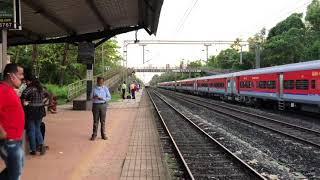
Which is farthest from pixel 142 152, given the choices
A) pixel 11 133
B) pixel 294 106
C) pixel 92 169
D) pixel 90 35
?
pixel 294 106

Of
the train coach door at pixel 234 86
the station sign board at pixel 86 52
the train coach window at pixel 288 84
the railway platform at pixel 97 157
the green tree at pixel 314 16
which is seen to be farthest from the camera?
the green tree at pixel 314 16

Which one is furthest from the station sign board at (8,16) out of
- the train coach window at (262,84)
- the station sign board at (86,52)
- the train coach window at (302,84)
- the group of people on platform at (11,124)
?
the train coach window at (262,84)

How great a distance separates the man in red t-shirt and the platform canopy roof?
9.74 m

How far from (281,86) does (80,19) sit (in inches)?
465

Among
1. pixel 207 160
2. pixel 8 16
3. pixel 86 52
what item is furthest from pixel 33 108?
pixel 86 52

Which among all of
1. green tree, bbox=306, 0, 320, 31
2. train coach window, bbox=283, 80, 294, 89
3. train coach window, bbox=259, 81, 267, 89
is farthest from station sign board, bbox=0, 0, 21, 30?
green tree, bbox=306, 0, 320, 31

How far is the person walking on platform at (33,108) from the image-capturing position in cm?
1082

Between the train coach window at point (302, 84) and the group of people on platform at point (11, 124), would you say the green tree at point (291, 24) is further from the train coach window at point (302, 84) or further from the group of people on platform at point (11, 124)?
the group of people on platform at point (11, 124)

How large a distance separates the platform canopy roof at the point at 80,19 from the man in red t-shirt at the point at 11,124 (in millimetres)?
9738

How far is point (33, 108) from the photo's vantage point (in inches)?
427

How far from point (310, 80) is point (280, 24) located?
52878 millimetres

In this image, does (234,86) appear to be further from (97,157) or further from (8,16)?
(8,16)

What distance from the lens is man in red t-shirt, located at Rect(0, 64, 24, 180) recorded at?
5375mm

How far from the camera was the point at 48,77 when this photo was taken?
55469 millimetres
